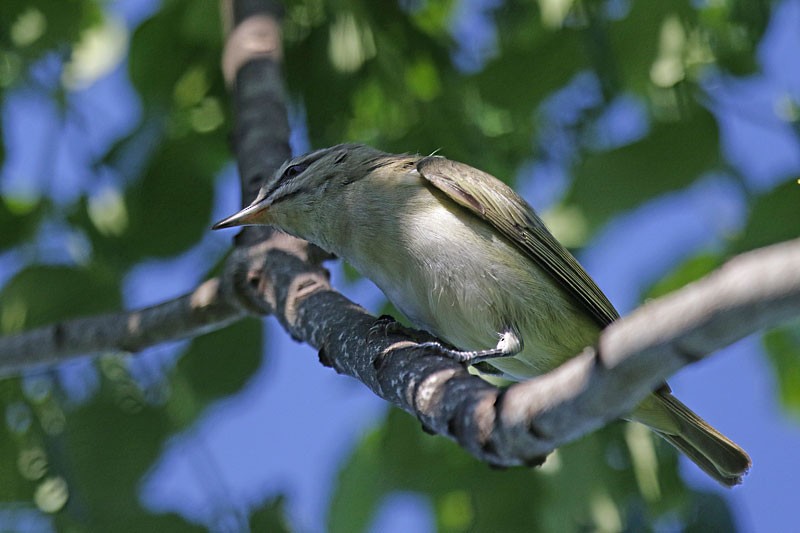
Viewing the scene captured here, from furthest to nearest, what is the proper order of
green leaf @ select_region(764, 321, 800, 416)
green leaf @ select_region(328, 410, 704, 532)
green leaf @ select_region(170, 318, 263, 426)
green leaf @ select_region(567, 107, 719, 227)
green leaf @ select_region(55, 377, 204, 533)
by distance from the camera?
1. green leaf @ select_region(170, 318, 263, 426)
2. green leaf @ select_region(764, 321, 800, 416)
3. green leaf @ select_region(567, 107, 719, 227)
4. green leaf @ select_region(55, 377, 204, 533)
5. green leaf @ select_region(328, 410, 704, 532)

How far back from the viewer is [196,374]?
4.02 m

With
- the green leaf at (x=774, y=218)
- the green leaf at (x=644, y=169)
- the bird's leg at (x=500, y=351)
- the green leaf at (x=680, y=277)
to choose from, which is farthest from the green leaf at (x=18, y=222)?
the green leaf at (x=774, y=218)

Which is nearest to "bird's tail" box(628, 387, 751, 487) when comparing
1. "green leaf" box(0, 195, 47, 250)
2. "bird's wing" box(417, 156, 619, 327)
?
"bird's wing" box(417, 156, 619, 327)

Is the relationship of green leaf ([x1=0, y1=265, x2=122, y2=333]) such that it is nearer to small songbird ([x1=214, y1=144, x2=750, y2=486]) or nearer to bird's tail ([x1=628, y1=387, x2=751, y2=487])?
small songbird ([x1=214, y1=144, x2=750, y2=486])

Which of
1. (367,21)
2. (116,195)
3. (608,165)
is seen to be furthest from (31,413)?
(608,165)

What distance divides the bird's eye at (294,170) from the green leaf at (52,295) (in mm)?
953

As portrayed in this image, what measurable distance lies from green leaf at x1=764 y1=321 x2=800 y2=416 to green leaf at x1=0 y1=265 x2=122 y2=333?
294 cm

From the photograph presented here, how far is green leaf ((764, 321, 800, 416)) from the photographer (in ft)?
12.6

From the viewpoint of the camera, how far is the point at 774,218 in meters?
3.04

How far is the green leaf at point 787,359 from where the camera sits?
12.6ft

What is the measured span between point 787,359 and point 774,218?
3.57 feet

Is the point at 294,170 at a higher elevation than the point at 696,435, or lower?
higher

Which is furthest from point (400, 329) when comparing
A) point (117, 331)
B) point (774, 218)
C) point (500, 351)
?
point (774, 218)

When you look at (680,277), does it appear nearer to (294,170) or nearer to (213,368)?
(294,170)
